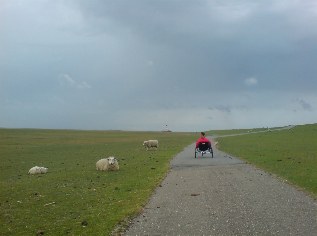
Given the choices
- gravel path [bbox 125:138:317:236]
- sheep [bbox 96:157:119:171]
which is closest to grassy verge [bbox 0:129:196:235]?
gravel path [bbox 125:138:317:236]

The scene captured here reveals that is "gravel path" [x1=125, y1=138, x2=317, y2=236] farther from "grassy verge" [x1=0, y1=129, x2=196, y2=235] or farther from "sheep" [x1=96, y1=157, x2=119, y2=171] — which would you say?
"sheep" [x1=96, y1=157, x2=119, y2=171]

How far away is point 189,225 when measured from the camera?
13.6 metres

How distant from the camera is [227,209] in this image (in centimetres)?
1579

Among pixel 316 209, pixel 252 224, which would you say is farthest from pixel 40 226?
pixel 316 209

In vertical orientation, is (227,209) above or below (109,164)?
below

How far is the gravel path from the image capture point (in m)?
13.0

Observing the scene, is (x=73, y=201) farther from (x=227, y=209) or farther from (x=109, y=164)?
(x=109, y=164)

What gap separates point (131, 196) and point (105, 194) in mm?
1747

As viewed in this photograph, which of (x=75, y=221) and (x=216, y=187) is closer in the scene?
(x=75, y=221)

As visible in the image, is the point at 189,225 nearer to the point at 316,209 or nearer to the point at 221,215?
the point at 221,215

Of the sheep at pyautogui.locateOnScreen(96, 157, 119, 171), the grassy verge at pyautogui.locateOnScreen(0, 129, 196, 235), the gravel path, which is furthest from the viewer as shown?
the sheep at pyautogui.locateOnScreen(96, 157, 119, 171)

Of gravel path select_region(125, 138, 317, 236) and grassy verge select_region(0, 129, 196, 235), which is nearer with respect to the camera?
gravel path select_region(125, 138, 317, 236)

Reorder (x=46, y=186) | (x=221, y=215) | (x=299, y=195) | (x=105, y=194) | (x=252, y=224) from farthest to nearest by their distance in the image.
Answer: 1. (x=46, y=186)
2. (x=105, y=194)
3. (x=299, y=195)
4. (x=221, y=215)
5. (x=252, y=224)

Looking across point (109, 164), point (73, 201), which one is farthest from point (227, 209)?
point (109, 164)
